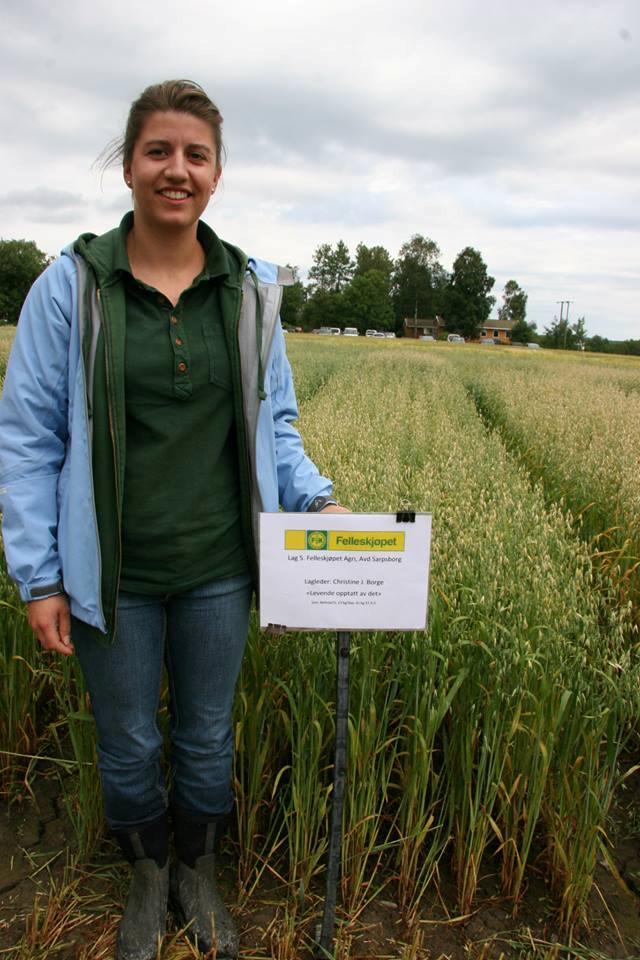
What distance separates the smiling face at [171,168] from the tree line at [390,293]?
70860mm

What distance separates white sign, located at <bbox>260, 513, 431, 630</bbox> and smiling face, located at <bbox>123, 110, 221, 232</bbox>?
79 centimetres

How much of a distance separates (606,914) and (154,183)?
100 inches

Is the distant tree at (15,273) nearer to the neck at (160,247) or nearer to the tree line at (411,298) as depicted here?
the tree line at (411,298)

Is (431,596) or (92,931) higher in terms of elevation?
(431,596)

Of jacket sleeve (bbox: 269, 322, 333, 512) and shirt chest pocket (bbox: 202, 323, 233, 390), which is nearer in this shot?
shirt chest pocket (bbox: 202, 323, 233, 390)

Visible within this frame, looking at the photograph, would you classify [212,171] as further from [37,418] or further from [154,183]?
[37,418]

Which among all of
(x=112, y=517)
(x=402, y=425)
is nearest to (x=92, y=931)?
(x=112, y=517)

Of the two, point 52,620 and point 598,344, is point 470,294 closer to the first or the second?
point 598,344

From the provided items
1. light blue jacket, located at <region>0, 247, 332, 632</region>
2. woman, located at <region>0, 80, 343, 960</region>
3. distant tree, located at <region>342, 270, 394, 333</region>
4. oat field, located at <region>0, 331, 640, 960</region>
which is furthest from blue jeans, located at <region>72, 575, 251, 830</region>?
distant tree, located at <region>342, 270, 394, 333</region>

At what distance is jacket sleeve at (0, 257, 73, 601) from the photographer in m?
1.73

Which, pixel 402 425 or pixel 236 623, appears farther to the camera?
pixel 402 425

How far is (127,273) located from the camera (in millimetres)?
1761

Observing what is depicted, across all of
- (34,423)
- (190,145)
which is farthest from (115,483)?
(190,145)

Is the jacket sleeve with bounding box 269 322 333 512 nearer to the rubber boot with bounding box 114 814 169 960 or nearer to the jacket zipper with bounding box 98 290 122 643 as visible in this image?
the jacket zipper with bounding box 98 290 122 643
